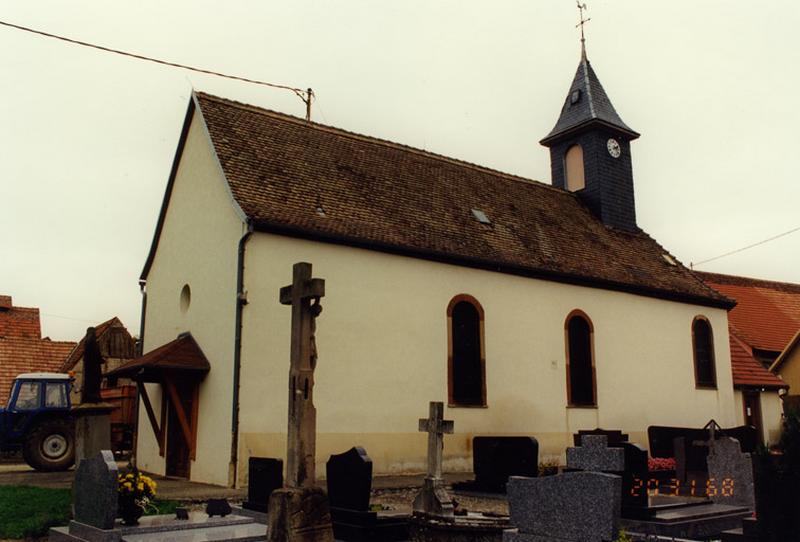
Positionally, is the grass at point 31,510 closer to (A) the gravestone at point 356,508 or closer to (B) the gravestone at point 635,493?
(A) the gravestone at point 356,508

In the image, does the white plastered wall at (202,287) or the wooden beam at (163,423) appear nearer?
the white plastered wall at (202,287)

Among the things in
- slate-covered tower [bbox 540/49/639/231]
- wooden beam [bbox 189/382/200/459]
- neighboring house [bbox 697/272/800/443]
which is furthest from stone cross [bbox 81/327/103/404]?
neighboring house [bbox 697/272/800/443]

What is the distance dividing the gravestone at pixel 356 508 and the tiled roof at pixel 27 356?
21294 millimetres

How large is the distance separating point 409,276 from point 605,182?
11.7 meters

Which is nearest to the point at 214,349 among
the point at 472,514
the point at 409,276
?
the point at 409,276

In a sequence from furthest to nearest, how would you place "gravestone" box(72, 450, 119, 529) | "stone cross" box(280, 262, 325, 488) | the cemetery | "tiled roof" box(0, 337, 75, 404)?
1. "tiled roof" box(0, 337, 75, 404)
2. "gravestone" box(72, 450, 119, 529)
3. "stone cross" box(280, 262, 325, 488)
4. the cemetery

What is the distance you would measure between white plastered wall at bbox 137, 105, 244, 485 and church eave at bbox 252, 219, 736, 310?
116 cm

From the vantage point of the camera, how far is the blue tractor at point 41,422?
17.3 m

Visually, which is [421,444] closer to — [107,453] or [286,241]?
[286,241]

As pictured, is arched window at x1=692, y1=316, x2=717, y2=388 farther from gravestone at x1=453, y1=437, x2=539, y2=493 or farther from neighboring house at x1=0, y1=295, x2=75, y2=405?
neighboring house at x1=0, y1=295, x2=75, y2=405

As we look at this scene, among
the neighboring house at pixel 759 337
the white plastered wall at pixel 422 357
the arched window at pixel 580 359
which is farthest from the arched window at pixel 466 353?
the neighboring house at pixel 759 337

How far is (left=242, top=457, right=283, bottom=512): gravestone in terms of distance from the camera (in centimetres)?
997

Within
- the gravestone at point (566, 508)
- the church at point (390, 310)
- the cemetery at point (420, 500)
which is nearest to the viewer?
the gravestone at point (566, 508)

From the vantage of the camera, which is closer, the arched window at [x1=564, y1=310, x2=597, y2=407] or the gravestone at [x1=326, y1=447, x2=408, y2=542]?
the gravestone at [x1=326, y1=447, x2=408, y2=542]
